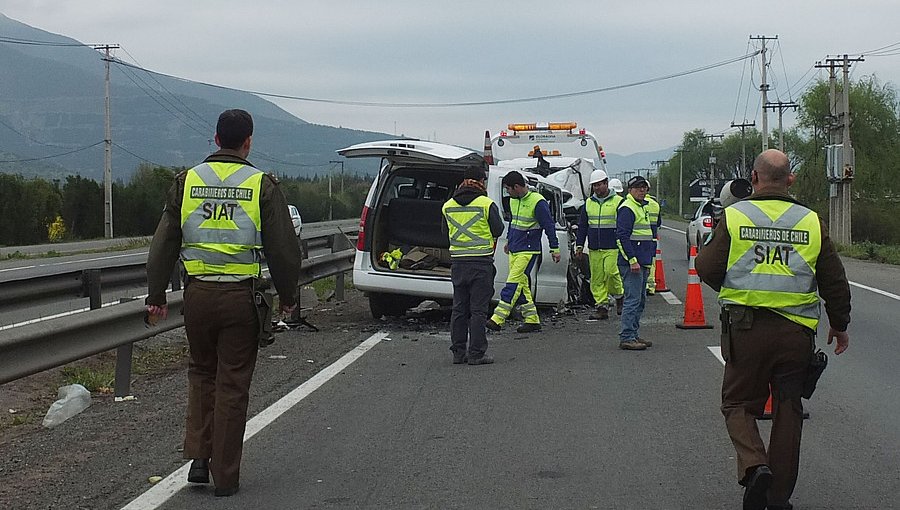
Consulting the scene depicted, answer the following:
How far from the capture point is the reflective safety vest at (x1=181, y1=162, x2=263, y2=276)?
601 cm

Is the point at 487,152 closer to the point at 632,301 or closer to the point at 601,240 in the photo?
the point at 601,240

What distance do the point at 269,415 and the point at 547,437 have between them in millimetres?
1999

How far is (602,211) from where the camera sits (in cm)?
1404

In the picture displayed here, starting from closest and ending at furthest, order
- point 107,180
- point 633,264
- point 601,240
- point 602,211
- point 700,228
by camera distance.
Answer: point 633,264, point 602,211, point 601,240, point 700,228, point 107,180

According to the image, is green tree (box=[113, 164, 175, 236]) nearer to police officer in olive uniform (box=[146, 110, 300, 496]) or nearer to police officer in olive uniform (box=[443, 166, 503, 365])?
police officer in olive uniform (box=[443, 166, 503, 365])

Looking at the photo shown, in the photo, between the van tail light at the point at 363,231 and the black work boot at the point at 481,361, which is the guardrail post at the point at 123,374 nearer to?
the black work boot at the point at 481,361

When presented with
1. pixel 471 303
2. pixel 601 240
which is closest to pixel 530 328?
pixel 601 240

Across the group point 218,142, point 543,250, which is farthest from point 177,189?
point 543,250

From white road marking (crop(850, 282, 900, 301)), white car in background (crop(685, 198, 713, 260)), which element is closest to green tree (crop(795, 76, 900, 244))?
white car in background (crop(685, 198, 713, 260))

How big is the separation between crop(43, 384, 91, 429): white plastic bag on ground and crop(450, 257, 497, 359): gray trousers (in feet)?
11.0

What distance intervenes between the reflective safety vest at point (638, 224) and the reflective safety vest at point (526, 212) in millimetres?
1302

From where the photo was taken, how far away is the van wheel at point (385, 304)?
14.0 meters

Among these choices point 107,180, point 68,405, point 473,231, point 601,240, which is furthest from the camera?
point 107,180

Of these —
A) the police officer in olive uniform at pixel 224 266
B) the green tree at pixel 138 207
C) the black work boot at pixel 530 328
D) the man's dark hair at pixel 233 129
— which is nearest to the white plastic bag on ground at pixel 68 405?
the police officer in olive uniform at pixel 224 266
